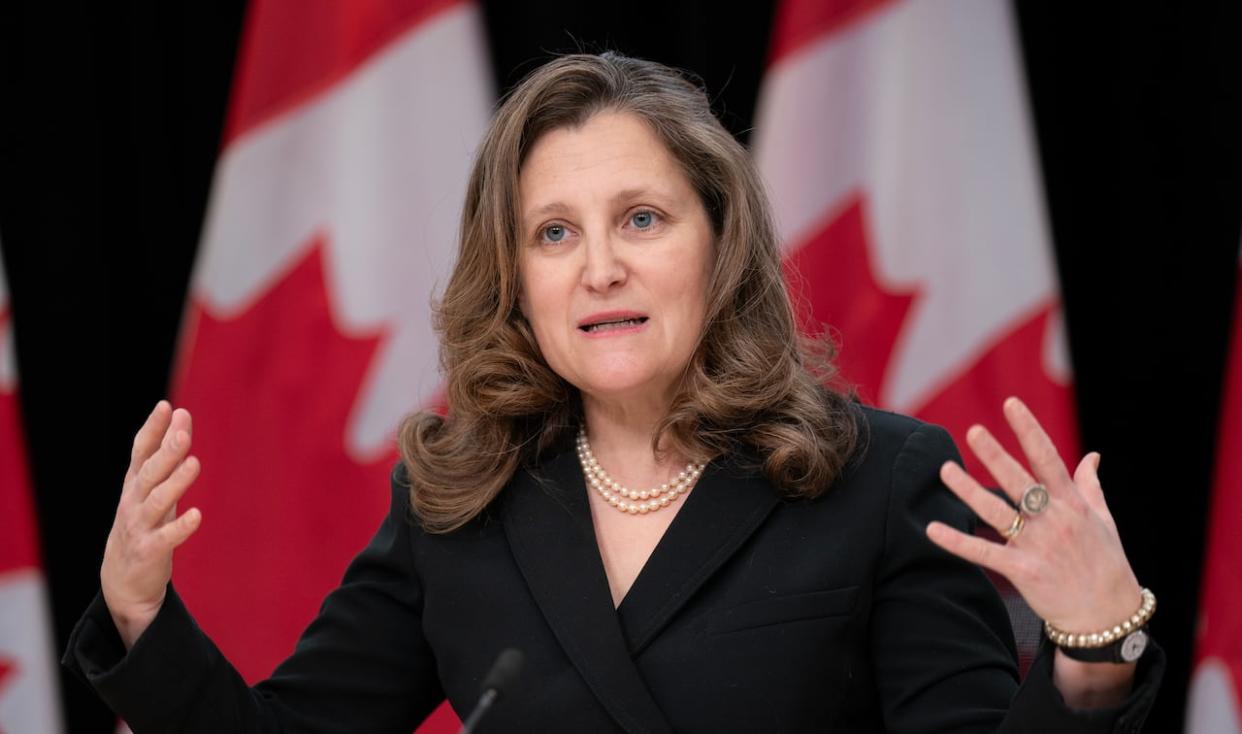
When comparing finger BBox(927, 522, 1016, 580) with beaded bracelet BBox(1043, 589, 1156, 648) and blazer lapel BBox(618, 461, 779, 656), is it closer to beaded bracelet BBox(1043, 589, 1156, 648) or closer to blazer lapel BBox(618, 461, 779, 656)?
beaded bracelet BBox(1043, 589, 1156, 648)

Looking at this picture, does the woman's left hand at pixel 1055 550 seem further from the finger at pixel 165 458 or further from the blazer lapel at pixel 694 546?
the finger at pixel 165 458

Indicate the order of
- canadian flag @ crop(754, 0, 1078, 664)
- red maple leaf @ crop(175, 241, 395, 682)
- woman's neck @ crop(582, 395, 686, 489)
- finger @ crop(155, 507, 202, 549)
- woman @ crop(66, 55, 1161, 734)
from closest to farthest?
finger @ crop(155, 507, 202, 549) → woman @ crop(66, 55, 1161, 734) → woman's neck @ crop(582, 395, 686, 489) → canadian flag @ crop(754, 0, 1078, 664) → red maple leaf @ crop(175, 241, 395, 682)

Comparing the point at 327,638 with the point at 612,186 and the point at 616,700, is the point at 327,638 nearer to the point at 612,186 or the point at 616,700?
the point at 616,700

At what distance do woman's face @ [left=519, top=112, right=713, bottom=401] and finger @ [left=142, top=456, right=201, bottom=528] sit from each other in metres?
0.50

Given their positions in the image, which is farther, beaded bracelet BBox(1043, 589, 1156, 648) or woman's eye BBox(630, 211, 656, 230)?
woman's eye BBox(630, 211, 656, 230)

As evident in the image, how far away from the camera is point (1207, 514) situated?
106 inches

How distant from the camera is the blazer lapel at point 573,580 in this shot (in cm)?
163

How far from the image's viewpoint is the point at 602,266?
1750 mm

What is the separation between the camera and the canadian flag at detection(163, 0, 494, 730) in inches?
116

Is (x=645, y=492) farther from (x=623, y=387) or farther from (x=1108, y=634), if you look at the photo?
(x=1108, y=634)

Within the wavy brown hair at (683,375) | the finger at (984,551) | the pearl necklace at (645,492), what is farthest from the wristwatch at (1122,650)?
the pearl necklace at (645,492)

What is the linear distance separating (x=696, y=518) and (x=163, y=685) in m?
0.65

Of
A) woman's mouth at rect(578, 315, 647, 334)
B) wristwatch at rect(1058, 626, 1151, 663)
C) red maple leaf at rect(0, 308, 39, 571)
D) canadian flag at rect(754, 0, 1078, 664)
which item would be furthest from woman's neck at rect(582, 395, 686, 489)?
red maple leaf at rect(0, 308, 39, 571)

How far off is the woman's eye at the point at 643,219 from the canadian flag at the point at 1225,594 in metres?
1.27
